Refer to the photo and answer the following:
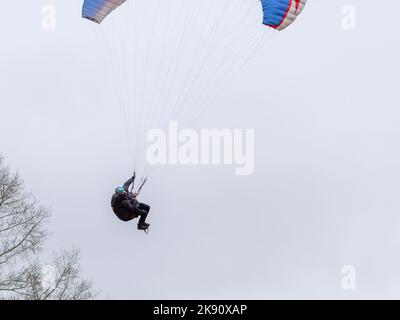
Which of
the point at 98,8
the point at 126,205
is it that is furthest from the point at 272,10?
the point at 126,205

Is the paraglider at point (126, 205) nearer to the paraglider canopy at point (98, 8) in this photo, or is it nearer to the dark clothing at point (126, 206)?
the dark clothing at point (126, 206)

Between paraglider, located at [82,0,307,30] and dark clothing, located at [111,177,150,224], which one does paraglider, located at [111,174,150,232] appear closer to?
dark clothing, located at [111,177,150,224]

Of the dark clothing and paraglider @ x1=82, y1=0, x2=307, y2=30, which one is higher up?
paraglider @ x1=82, y1=0, x2=307, y2=30

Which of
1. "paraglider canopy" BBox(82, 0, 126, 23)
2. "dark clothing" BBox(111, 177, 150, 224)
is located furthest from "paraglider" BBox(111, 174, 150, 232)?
"paraglider canopy" BBox(82, 0, 126, 23)

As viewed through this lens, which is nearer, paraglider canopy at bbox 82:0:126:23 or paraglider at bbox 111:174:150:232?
paraglider at bbox 111:174:150:232

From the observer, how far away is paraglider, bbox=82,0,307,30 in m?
22.1

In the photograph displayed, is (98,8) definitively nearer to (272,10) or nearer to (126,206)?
(272,10)

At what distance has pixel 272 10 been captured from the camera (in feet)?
72.5

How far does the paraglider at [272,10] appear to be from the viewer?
22.1 meters

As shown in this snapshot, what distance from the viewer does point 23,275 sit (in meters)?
23.2
